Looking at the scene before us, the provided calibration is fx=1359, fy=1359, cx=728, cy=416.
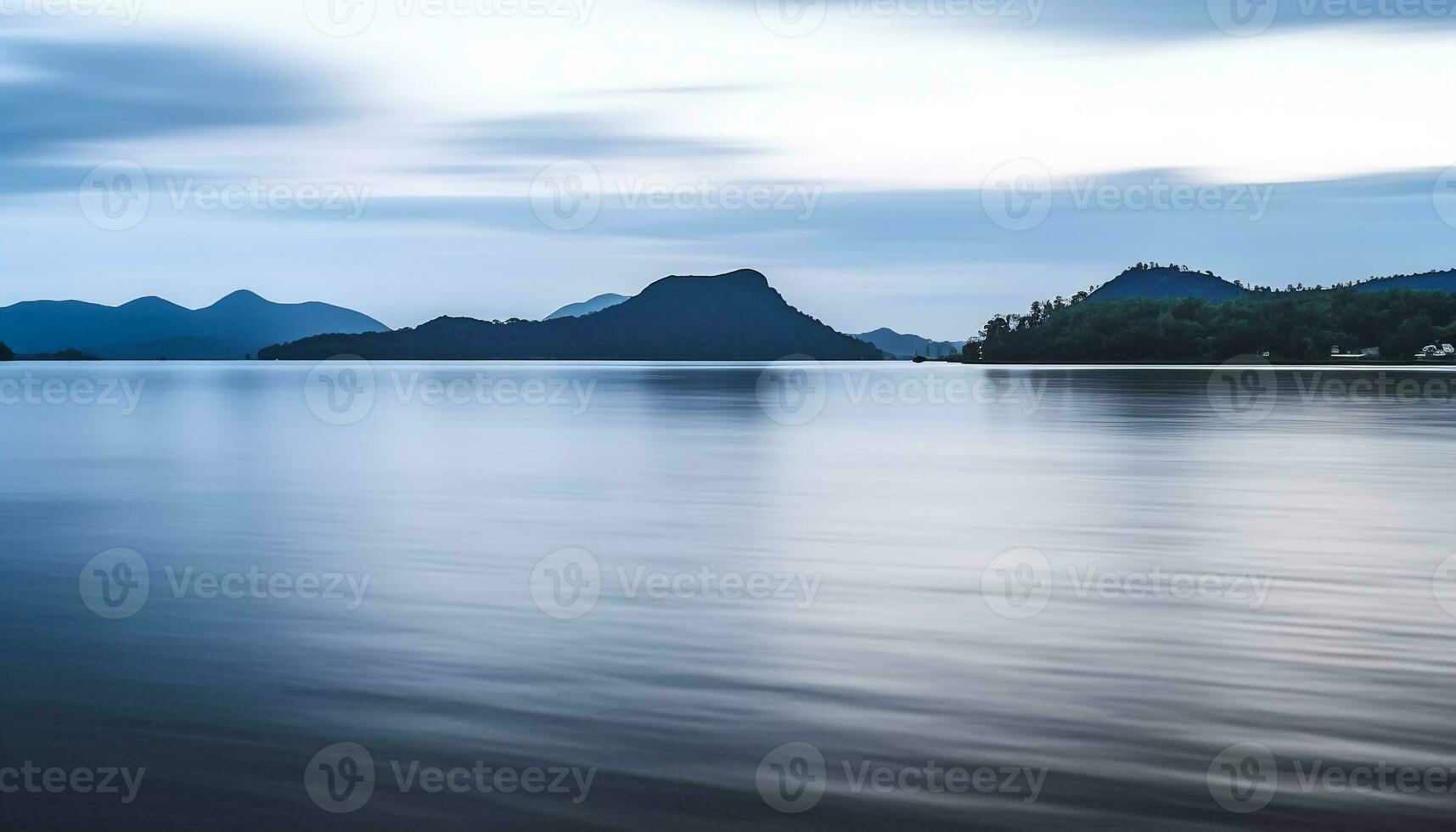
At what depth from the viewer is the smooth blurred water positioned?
836 centimetres

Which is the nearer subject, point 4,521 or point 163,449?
point 4,521

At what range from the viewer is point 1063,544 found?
20594mm

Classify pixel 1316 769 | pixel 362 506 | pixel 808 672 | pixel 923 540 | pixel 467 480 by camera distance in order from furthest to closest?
pixel 467 480 < pixel 362 506 < pixel 923 540 < pixel 808 672 < pixel 1316 769

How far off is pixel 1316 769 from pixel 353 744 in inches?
253

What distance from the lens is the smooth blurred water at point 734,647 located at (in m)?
8.36

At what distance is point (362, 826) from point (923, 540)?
557 inches

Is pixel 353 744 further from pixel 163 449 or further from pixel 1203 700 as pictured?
pixel 163 449

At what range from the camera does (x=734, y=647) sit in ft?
41.9

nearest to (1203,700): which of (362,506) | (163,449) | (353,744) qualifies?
(353,744)

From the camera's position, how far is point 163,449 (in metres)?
44.0

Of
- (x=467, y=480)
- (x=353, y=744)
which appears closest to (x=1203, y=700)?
(x=353, y=744)

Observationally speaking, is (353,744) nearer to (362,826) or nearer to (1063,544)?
(362,826)

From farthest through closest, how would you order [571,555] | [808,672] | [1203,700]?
[571,555] → [808,672] → [1203,700]

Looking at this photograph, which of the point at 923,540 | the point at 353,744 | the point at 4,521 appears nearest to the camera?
the point at 353,744
